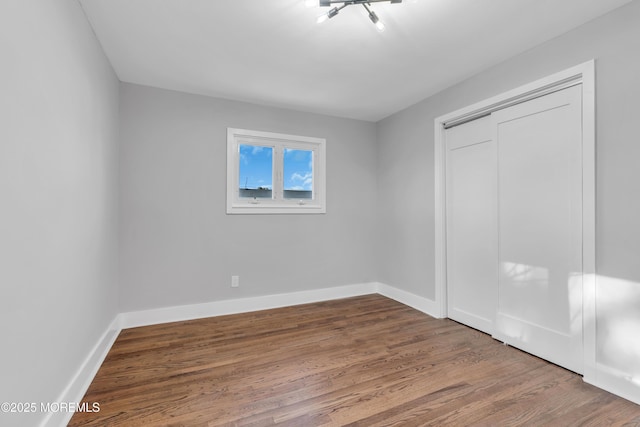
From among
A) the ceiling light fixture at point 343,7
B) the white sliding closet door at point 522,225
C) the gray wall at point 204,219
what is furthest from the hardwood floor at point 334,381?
the ceiling light fixture at point 343,7

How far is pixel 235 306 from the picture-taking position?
11.5 ft

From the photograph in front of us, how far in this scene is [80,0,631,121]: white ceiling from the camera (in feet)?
6.43

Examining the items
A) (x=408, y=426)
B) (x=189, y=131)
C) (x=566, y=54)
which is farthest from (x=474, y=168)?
(x=189, y=131)

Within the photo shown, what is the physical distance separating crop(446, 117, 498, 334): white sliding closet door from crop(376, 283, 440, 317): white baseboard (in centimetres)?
19

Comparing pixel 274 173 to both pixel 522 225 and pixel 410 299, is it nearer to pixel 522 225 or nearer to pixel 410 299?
pixel 410 299

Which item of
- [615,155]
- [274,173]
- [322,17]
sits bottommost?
[615,155]

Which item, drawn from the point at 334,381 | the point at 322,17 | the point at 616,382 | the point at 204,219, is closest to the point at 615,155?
the point at 616,382

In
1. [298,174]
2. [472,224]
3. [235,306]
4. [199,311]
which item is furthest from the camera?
[298,174]

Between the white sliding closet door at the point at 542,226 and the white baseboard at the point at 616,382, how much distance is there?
0.14 metres

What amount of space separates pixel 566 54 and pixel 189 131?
353 centimetres

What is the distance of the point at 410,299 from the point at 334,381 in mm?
1969

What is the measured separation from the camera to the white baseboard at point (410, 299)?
11.1ft

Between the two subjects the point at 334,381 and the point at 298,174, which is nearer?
the point at 334,381

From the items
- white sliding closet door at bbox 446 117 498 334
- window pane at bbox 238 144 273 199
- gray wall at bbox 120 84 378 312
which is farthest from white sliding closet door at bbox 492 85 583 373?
window pane at bbox 238 144 273 199
